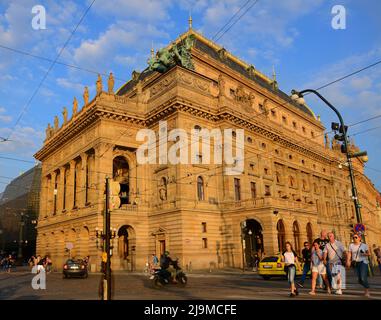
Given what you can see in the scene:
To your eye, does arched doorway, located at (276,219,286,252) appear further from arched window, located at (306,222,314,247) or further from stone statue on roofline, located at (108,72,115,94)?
stone statue on roofline, located at (108,72,115,94)

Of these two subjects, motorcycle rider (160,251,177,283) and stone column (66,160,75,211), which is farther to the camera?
stone column (66,160,75,211)

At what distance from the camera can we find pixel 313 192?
5644cm

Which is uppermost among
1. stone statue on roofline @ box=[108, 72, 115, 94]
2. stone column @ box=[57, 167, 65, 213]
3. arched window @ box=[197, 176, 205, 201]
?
stone statue on roofline @ box=[108, 72, 115, 94]

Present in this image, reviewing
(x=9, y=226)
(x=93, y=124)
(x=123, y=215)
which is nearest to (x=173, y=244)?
(x=123, y=215)

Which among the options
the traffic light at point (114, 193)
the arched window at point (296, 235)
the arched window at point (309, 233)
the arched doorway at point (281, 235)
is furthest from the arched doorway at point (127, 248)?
the traffic light at point (114, 193)

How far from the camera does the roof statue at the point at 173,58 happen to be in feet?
129

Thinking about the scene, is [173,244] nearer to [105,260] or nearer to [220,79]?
[220,79]

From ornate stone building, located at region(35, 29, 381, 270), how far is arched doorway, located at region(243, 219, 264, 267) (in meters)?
0.18

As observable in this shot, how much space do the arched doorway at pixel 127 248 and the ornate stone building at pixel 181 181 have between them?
11 cm

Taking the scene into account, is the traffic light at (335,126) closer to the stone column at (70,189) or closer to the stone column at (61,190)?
the stone column at (70,189)

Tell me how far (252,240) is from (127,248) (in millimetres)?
13901

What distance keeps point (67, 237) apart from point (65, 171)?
408 inches

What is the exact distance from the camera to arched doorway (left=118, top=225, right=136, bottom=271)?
121 feet

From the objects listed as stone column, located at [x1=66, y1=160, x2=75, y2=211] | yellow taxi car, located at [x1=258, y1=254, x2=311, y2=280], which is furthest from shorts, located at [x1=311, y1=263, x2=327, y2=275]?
stone column, located at [x1=66, y1=160, x2=75, y2=211]
